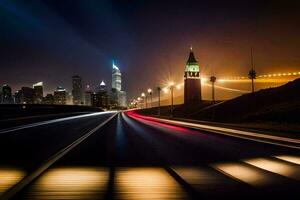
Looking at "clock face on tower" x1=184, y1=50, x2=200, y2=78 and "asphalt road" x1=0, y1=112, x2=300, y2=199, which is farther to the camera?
"clock face on tower" x1=184, y1=50, x2=200, y2=78

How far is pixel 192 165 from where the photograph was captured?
499 inches

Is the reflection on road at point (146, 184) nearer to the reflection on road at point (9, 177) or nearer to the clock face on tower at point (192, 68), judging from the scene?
the reflection on road at point (9, 177)

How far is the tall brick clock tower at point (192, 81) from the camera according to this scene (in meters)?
163

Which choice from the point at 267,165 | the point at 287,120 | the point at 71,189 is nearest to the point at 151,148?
the point at 267,165

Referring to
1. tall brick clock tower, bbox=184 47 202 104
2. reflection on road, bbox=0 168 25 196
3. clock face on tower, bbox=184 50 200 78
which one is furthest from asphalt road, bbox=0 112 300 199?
clock face on tower, bbox=184 50 200 78

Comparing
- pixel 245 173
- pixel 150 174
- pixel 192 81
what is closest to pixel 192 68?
pixel 192 81

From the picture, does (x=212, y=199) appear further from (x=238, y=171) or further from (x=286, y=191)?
(x=238, y=171)

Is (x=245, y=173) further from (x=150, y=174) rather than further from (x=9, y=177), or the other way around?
(x=9, y=177)

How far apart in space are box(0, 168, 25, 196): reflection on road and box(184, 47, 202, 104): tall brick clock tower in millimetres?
147619

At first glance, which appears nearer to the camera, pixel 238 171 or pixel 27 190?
pixel 27 190

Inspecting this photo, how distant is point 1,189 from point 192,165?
5.66m

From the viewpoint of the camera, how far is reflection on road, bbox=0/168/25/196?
358 inches

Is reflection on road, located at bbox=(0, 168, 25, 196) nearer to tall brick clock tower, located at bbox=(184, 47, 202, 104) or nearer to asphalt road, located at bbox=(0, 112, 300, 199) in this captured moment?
asphalt road, located at bbox=(0, 112, 300, 199)

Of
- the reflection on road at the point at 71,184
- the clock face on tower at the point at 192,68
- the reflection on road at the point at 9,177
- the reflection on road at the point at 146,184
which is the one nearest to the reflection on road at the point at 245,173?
the reflection on road at the point at 146,184
